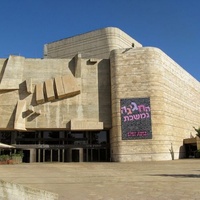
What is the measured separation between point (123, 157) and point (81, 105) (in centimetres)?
929

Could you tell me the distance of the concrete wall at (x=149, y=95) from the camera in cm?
3919

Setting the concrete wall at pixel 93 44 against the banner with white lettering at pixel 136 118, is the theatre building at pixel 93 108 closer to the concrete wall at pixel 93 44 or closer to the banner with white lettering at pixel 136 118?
the banner with white lettering at pixel 136 118

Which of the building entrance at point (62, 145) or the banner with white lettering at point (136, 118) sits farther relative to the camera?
the building entrance at point (62, 145)

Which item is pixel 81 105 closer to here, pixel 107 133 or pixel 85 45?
pixel 107 133

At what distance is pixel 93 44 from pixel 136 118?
23423mm

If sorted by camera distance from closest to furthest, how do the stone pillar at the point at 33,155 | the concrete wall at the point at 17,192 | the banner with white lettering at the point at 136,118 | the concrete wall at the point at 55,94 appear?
the concrete wall at the point at 17,192, the banner with white lettering at the point at 136,118, the concrete wall at the point at 55,94, the stone pillar at the point at 33,155

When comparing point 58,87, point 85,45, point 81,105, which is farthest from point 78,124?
point 85,45

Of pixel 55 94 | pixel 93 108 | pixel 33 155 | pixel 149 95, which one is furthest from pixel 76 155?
pixel 149 95

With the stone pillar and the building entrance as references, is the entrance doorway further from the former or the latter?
the stone pillar

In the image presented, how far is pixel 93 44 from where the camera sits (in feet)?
191

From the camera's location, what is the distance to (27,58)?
44125 millimetres

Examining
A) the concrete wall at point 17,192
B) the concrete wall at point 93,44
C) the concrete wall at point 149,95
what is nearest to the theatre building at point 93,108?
the concrete wall at point 149,95

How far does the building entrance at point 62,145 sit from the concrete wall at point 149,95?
3.22 meters

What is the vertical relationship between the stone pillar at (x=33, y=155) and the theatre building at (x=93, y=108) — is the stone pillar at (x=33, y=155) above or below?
below
